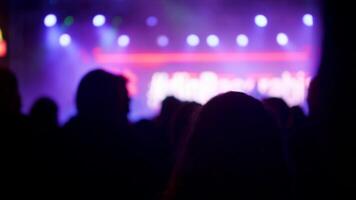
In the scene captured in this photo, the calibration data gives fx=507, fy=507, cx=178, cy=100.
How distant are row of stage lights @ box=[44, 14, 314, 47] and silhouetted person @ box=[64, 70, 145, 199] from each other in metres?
8.23

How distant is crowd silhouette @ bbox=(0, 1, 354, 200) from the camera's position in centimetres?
154

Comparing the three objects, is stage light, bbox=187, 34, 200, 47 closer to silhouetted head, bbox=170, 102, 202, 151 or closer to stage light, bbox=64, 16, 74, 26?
stage light, bbox=64, 16, 74, 26

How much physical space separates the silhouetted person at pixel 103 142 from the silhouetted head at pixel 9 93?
1.12 feet

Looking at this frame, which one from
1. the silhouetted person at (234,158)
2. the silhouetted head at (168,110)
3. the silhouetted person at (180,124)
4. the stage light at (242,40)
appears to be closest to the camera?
the silhouetted person at (234,158)

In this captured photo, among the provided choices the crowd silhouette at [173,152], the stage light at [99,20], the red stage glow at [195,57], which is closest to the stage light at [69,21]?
the stage light at [99,20]

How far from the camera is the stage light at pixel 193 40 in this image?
1115 cm

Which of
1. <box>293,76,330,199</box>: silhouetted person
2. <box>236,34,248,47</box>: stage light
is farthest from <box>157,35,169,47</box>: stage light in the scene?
<box>293,76,330,199</box>: silhouetted person

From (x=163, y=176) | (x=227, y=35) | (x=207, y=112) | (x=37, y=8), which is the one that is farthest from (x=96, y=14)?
(x=207, y=112)

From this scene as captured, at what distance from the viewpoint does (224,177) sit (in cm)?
153

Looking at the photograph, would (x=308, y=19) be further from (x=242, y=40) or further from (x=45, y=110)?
(x=45, y=110)

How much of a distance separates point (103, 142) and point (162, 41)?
8.89m

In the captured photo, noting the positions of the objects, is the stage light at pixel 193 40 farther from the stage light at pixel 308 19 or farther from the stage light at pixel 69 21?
the stage light at pixel 69 21

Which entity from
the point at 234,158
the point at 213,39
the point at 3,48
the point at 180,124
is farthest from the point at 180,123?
the point at 213,39

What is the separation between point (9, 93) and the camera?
276cm
